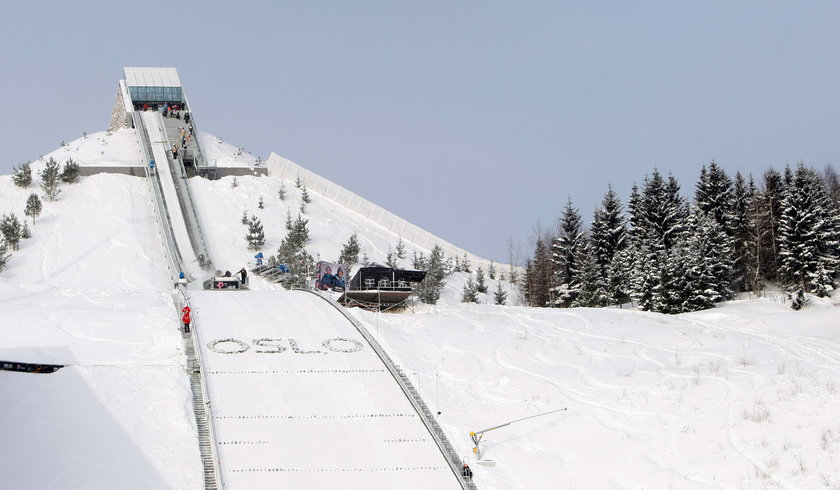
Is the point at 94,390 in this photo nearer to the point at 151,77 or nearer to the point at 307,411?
the point at 307,411

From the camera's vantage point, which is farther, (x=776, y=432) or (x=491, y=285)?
(x=491, y=285)

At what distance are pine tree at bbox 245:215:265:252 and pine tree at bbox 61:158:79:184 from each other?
10.7 m

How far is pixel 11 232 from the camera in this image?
116 ft

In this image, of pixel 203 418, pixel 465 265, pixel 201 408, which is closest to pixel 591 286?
pixel 465 265

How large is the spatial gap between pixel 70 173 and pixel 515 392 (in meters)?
31.9

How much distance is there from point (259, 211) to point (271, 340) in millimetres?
23608

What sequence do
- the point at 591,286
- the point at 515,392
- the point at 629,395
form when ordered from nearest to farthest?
the point at 629,395, the point at 515,392, the point at 591,286

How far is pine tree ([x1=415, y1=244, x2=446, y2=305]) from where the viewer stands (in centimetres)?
3428

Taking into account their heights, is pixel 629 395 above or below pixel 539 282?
below

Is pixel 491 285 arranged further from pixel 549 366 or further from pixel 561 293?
pixel 549 366

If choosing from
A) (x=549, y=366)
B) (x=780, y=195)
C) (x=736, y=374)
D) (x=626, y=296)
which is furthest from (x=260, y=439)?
(x=780, y=195)

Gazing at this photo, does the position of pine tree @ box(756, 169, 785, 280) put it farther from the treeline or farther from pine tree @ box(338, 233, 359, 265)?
pine tree @ box(338, 233, 359, 265)

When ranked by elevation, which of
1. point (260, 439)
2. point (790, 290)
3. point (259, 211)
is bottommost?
point (260, 439)

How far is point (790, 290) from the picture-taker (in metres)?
33.2
